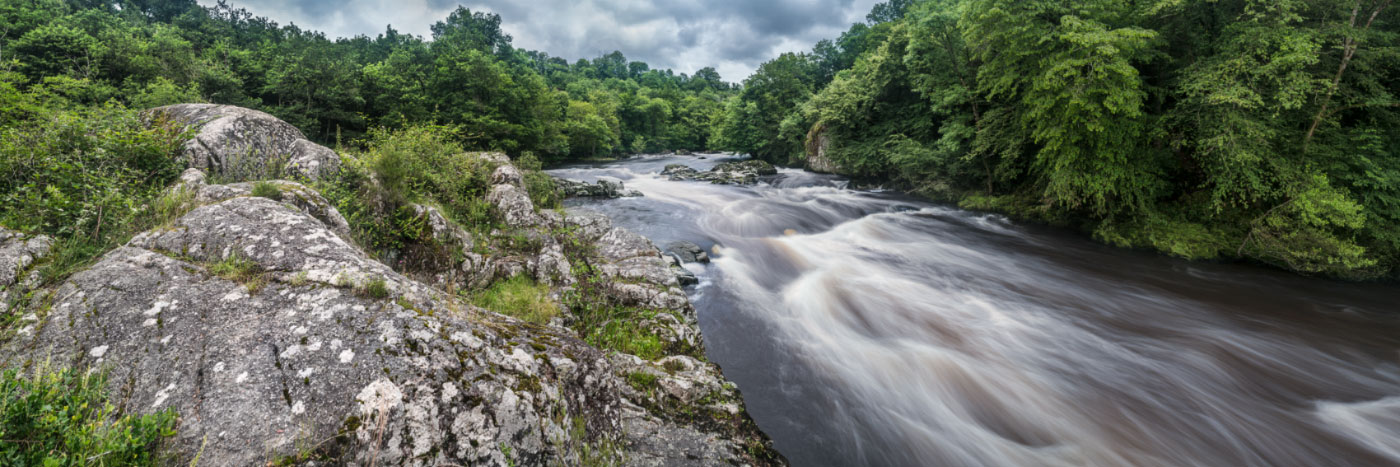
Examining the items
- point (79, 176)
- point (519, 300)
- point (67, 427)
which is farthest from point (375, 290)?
point (79, 176)

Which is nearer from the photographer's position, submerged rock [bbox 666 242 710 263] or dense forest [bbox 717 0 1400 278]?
dense forest [bbox 717 0 1400 278]

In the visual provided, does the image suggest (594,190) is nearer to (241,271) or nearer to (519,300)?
(519,300)

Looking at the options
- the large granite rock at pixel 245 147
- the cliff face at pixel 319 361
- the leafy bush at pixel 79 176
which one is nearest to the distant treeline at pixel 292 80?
the large granite rock at pixel 245 147

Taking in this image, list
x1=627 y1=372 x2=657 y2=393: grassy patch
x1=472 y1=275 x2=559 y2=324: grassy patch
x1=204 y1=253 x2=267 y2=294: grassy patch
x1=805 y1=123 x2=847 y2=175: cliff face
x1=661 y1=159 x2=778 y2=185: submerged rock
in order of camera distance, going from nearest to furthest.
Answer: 1. x1=204 y1=253 x2=267 y2=294: grassy patch
2. x1=627 y1=372 x2=657 y2=393: grassy patch
3. x1=472 y1=275 x2=559 y2=324: grassy patch
4. x1=661 y1=159 x2=778 y2=185: submerged rock
5. x1=805 y1=123 x2=847 y2=175: cliff face

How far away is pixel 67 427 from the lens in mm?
1747

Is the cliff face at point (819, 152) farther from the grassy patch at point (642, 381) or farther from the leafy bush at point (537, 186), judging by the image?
the grassy patch at point (642, 381)

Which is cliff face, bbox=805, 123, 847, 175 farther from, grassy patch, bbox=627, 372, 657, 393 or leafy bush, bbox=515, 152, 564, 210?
grassy patch, bbox=627, 372, 657, 393

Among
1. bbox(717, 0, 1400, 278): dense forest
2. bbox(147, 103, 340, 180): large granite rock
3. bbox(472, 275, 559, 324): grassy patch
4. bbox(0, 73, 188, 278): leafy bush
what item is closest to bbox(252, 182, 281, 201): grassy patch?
bbox(0, 73, 188, 278): leafy bush

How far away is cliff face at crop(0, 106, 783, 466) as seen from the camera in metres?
2.11

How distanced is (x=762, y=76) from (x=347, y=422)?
3586 cm

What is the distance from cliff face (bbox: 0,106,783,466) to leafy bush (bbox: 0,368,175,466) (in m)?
0.11

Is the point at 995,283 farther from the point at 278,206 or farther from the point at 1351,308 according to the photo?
the point at 278,206

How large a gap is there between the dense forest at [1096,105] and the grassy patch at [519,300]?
3.45 m

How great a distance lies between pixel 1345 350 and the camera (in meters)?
6.37
